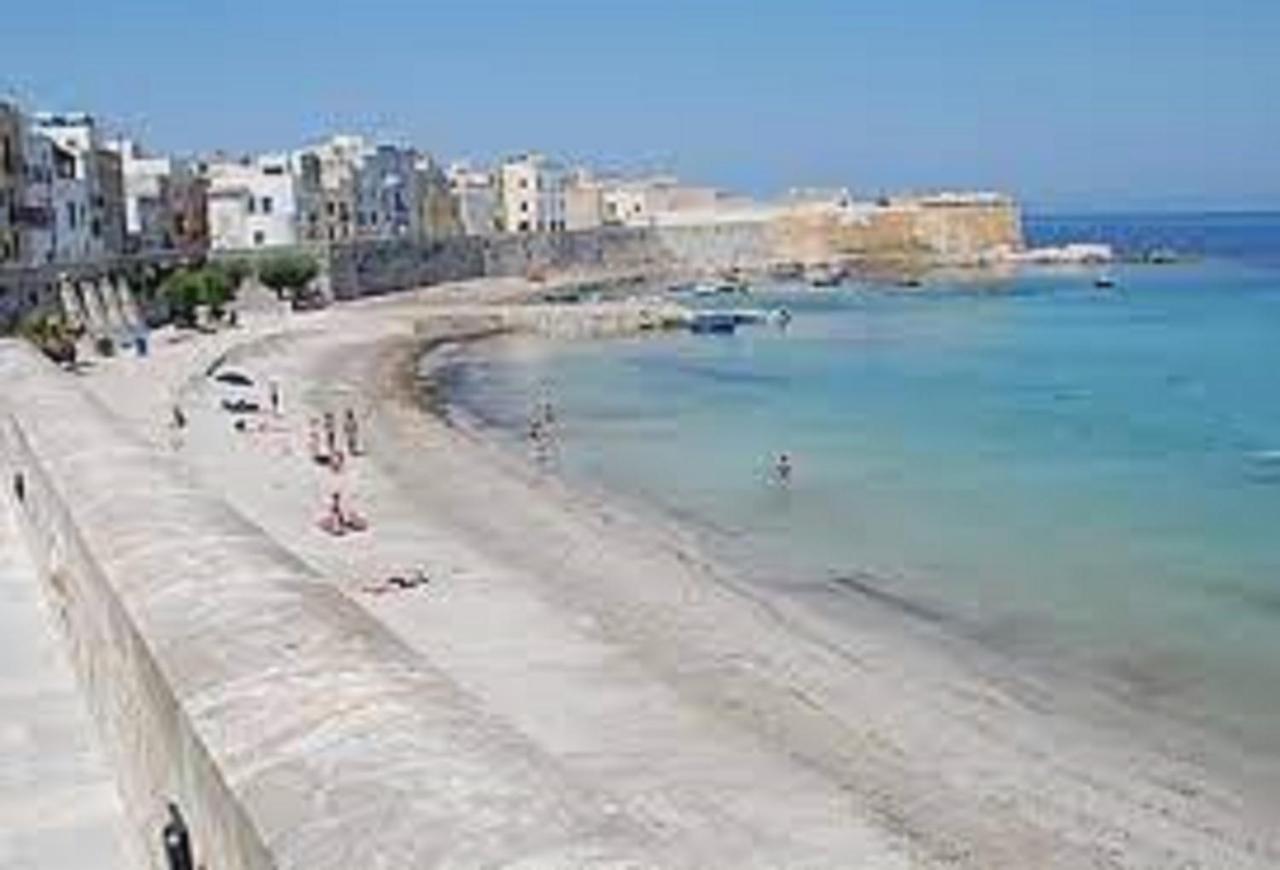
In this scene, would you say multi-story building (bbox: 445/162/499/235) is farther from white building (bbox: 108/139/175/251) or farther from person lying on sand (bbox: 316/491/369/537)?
person lying on sand (bbox: 316/491/369/537)

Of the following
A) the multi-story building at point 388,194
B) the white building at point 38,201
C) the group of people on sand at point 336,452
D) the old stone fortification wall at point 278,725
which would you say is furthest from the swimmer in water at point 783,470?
the multi-story building at point 388,194

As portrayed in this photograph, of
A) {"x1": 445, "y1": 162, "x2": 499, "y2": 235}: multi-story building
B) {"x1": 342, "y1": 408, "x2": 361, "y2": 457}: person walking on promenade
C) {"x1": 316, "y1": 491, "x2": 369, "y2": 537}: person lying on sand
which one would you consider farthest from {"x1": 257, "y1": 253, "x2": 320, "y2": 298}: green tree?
{"x1": 316, "y1": 491, "x2": 369, "y2": 537}: person lying on sand

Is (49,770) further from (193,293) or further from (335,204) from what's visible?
→ (335,204)

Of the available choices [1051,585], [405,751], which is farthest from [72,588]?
[1051,585]

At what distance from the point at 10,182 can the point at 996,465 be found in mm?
37618

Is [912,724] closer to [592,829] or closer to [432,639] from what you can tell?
[432,639]

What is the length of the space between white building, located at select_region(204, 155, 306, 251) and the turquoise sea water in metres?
24.1

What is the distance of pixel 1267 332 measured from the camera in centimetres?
8350

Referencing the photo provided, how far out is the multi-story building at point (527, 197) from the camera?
148m

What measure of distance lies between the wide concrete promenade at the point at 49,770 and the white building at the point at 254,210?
86641 mm

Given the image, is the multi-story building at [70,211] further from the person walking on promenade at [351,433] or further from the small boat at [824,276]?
the small boat at [824,276]

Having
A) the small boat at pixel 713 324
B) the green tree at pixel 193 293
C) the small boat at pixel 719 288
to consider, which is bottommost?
the small boat at pixel 719 288

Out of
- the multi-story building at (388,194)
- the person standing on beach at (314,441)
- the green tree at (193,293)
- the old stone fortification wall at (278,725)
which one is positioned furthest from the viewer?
the multi-story building at (388,194)

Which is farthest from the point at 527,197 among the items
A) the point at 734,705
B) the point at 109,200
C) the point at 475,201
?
the point at 734,705
